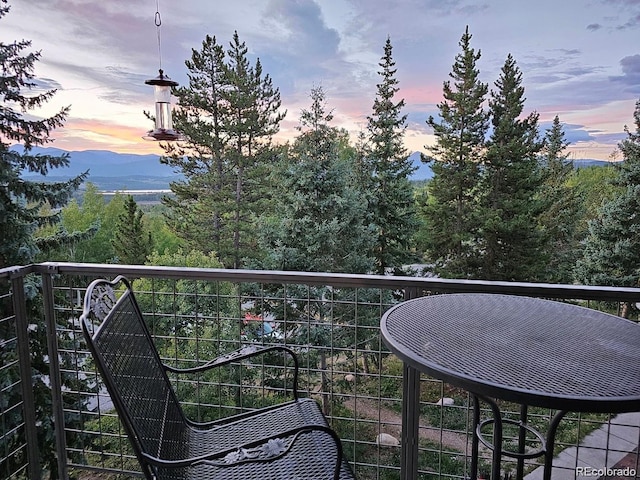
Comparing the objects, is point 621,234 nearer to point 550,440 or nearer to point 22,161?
point 550,440

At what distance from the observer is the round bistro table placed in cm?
92

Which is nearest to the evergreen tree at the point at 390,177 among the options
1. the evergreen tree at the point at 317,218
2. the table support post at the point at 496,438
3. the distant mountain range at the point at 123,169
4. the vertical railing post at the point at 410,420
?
the distant mountain range at the point at 123,169

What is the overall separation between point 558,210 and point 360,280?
46.4 ft

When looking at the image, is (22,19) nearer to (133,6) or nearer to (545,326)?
(133,6)

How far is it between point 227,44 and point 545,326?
1291 centimetres

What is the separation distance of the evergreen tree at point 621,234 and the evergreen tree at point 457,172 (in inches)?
122

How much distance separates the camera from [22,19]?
7.21 meters

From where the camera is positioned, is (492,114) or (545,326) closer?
(545,326)

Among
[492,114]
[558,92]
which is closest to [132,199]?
[492,114]

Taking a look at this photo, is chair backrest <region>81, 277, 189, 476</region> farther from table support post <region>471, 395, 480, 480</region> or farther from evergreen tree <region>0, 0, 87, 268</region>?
evergreen tree <region>0, 0, 87, 268</region>

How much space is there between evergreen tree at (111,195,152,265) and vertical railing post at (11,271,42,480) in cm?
1376

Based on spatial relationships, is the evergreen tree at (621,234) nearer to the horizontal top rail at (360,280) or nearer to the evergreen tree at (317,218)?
the evergreen tree at (317,218)

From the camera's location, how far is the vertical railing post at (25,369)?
203 cm

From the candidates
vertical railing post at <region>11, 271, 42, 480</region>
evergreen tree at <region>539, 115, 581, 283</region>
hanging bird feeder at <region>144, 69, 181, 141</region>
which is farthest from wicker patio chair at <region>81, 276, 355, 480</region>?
evergreen tree at <region>539, 115, 581, 283</region>
